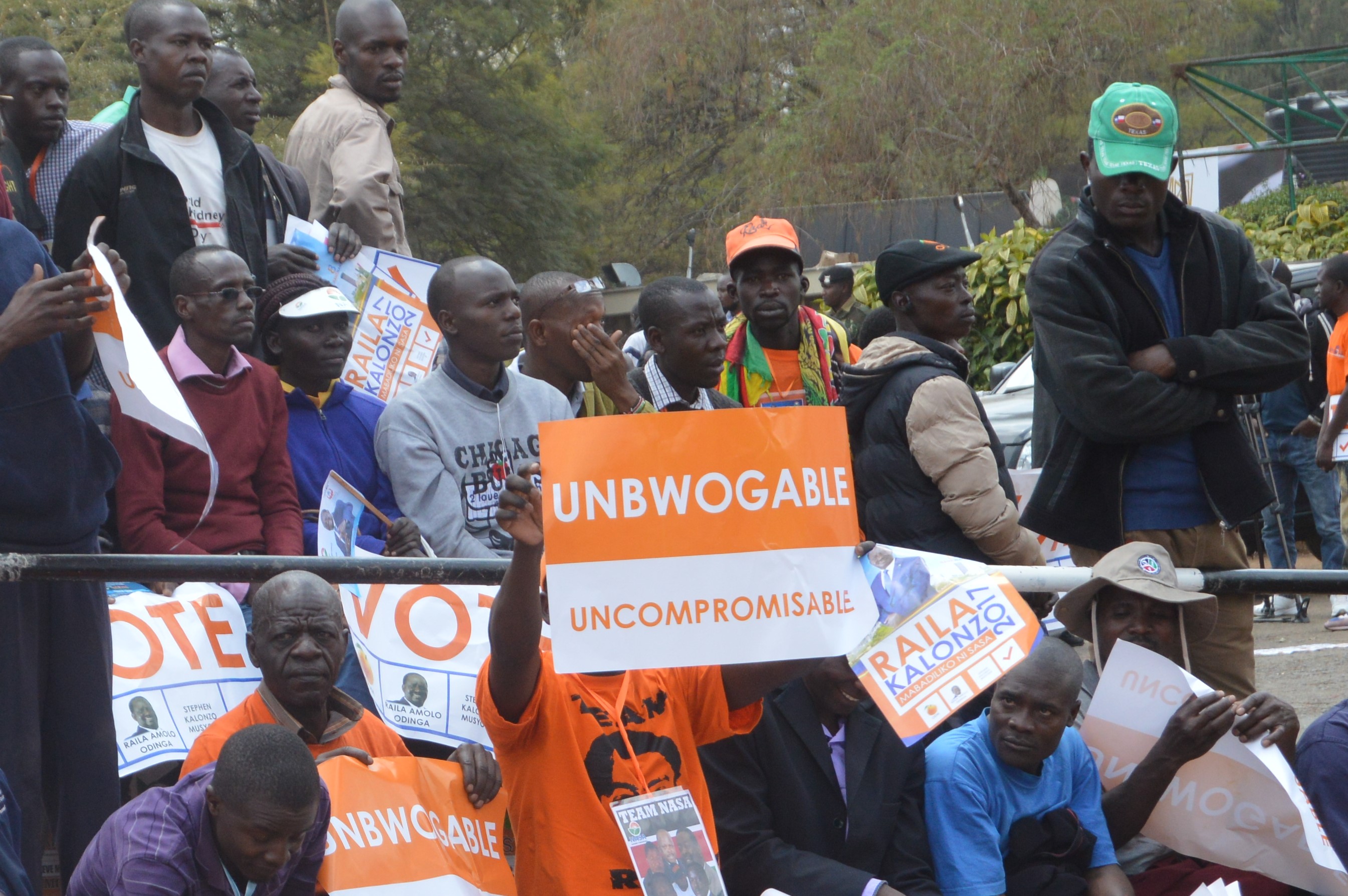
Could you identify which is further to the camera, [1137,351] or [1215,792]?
[1137,351]

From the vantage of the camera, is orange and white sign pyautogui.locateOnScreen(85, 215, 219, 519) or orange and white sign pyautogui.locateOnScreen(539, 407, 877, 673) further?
orange and white sign pyautogui.locateOnScreen(85, 215, 219, 519)

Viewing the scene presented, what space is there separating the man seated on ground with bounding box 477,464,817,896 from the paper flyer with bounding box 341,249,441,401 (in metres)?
2.75

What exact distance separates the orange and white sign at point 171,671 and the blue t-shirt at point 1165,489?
263 cm

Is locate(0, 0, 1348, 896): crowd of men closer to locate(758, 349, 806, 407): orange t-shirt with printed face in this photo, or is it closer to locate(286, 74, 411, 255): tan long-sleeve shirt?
locate(758, 349, 806, 407): orange t-shirt with printed face

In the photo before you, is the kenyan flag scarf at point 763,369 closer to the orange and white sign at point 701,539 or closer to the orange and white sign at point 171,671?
the orange and white sign at point 171,671

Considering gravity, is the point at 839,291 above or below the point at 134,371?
above

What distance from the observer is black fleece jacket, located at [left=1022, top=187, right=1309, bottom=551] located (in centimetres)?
454

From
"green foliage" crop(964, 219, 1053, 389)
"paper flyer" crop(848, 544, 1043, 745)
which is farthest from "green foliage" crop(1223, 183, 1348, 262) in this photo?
"paper flyer" crop(848, 544, 1043, 745)

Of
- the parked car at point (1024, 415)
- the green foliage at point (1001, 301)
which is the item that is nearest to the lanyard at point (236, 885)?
the parked car at point (1024, 415)

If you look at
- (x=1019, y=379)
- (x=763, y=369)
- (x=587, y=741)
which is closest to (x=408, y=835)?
(x=587, y=741)

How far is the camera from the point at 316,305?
5.60 m

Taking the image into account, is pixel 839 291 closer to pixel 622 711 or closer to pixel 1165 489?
pixel 1165 489

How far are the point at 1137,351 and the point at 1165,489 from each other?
421 millimetres

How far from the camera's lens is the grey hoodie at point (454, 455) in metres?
4.98
